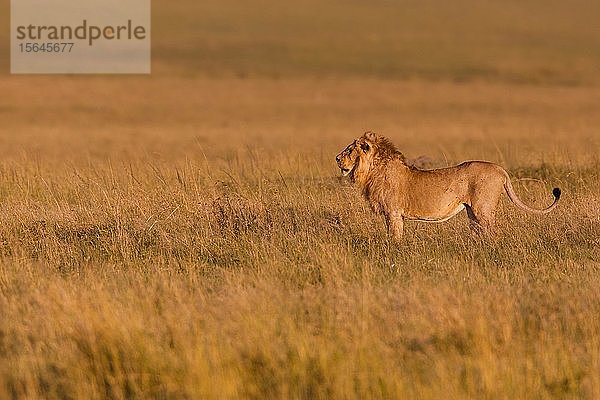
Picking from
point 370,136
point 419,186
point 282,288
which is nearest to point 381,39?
point 370,136

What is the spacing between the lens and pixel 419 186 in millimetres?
9867

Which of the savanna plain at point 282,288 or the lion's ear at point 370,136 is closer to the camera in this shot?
the savanna plain at point 282,288

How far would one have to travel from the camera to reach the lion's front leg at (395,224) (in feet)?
32.1

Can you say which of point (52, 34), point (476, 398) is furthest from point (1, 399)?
point (52, 34)

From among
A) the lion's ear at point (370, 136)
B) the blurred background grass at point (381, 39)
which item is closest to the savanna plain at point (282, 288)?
the lion's ear at point (370, 136)

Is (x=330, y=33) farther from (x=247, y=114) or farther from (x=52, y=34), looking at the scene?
(x=247, y=114)

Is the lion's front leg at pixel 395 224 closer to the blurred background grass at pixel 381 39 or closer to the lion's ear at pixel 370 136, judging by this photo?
the lion's ear at pixel 370 136

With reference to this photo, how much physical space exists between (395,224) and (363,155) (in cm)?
69

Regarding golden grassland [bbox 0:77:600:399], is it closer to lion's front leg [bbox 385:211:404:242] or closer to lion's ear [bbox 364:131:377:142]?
lion's front leg [bbox 385:211:404:242]

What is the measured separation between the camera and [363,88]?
49.1 metres

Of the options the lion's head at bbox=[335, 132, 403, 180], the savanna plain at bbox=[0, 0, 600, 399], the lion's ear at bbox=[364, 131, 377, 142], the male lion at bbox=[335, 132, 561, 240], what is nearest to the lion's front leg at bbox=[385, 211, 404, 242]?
the male lion at bbox=[335, 132, 561, 240]

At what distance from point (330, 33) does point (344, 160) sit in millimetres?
65665

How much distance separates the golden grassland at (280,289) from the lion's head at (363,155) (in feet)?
1.89

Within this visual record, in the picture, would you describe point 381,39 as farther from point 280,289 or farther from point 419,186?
point 280,289
